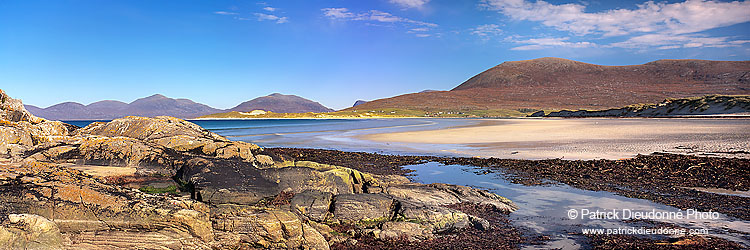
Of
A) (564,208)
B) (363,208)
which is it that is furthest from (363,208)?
(564,208)

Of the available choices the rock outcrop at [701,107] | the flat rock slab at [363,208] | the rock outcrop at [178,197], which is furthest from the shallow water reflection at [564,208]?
the rock outcrop at [701,107]

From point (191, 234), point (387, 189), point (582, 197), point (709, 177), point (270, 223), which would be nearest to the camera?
point (191, 234)

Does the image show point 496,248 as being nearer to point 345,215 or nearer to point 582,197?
point 345,215

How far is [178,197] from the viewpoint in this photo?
22.9ft

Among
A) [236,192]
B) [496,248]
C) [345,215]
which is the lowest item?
[496,248]

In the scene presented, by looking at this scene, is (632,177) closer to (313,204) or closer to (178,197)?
(313,204)

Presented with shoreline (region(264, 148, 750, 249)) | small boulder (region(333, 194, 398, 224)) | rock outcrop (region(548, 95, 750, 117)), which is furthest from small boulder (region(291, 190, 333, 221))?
rock outcrop (region(548, 95, 750, 117))

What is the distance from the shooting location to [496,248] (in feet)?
23.5

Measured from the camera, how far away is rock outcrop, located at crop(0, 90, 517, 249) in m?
4.94

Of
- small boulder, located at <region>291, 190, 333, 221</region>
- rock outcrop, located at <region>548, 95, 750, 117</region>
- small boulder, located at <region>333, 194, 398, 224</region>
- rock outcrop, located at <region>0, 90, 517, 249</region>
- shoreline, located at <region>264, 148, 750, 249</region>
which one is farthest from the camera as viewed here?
rock outcrop, located at <region>548, 95, 750, 117</region>

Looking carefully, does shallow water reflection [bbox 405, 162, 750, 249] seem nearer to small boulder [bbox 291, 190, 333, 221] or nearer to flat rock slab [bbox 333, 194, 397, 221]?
flat rock slab [bbox 333, 194, 397, 221]

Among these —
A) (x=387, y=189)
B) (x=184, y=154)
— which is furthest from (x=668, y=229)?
(x=184, y=154)

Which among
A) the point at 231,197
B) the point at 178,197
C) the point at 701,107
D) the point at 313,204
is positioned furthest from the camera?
the point at 701,107

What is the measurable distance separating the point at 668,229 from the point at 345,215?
6689mm
